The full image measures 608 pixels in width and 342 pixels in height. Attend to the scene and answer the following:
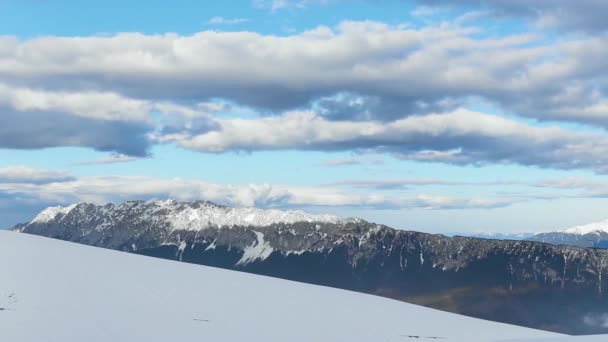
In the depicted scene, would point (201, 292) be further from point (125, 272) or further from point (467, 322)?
point (467, 322)

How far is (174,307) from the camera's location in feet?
Result: 98.0

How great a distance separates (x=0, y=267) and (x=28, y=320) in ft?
19.5

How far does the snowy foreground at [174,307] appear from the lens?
26.4m

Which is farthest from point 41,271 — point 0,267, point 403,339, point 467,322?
point 467,322

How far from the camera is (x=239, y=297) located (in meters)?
33.4

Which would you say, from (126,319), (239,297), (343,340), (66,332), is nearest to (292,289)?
(239,297)

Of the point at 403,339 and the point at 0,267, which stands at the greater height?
the point at 0,267

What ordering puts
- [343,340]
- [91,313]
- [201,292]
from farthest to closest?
1. [201,292]
2. [343,340]
3. [91,313]

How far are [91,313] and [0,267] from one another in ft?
19.6

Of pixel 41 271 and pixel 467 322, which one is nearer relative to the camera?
pixel 41 271

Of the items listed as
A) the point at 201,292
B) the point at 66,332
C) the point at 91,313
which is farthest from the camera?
the point at 201,292

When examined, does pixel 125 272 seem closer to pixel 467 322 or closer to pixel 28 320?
A: pixel 28 320

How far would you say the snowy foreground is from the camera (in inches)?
1038

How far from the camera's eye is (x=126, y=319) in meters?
27.3
